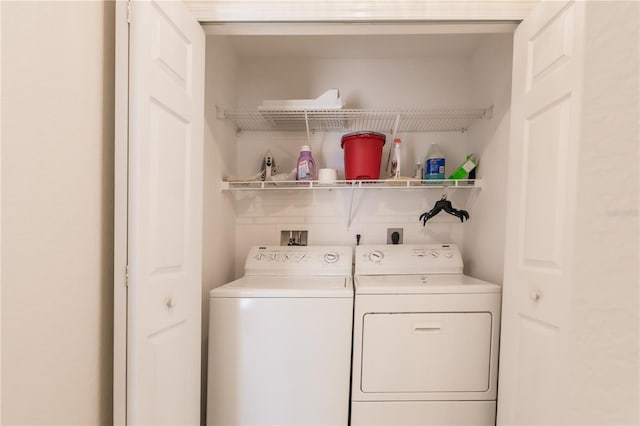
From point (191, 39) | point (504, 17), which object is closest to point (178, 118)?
point (191, 39)

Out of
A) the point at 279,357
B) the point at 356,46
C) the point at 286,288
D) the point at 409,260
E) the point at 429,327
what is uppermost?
the point at 356,46

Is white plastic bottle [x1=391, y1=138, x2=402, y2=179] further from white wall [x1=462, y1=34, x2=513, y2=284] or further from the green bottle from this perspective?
white wall [x1=462, y1=34, x2=513, y2=284]

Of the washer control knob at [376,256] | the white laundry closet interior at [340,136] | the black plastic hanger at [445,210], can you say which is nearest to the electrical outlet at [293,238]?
the white laundry closet interior at [340,136]

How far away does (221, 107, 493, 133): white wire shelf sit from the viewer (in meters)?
1.87

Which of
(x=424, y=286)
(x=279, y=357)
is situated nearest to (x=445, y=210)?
(x=424, y=286)

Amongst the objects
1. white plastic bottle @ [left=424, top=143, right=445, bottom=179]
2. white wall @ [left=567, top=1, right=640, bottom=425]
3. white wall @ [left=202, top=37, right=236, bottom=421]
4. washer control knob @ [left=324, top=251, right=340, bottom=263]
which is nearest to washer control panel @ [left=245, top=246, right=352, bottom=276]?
washer control knob @ [left=324, top=251, right=340, bottom=263]

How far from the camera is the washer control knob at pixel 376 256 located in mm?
1965

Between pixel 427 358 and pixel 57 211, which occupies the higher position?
pixel 57 211

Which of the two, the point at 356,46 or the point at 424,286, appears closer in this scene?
the point at 424,286

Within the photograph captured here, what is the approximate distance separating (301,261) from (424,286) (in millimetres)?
795

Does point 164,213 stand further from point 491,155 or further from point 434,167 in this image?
point 491,155

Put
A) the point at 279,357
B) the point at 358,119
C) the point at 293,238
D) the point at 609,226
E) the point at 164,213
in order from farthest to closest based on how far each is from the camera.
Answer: the point at 293,238
the point at 358,119
the point at 279,357
the point at 164,213
the point at 609,226

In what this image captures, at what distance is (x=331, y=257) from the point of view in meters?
1.96

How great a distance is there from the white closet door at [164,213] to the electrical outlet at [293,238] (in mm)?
926
